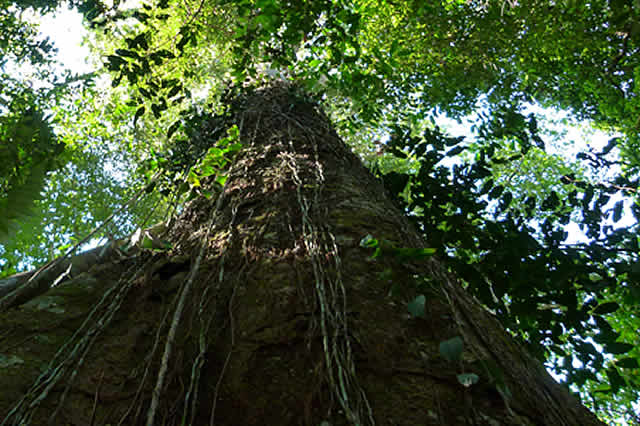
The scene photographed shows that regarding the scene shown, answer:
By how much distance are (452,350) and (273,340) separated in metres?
0.54

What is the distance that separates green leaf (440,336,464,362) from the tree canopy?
847 mm

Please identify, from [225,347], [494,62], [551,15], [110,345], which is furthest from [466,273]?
[494,62]

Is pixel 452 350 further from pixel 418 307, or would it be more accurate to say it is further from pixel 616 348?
pixel 616 348

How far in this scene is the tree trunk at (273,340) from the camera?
37.7 inches

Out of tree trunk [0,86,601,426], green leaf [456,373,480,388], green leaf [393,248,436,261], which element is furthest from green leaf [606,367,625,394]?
green leaf [456,373,480,388]

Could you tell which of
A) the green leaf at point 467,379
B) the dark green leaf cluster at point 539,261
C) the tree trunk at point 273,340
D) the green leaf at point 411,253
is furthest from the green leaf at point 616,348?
the green leaf at point 467,379

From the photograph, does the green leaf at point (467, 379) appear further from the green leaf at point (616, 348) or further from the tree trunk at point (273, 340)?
the green leaf at point (616, 348)

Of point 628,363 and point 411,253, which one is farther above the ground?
point 411,253

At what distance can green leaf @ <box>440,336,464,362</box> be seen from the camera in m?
0.93

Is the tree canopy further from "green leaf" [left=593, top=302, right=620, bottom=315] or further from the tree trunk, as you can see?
the tree trunk

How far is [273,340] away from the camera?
1.15 m

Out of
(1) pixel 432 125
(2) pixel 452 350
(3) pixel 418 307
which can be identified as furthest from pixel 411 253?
(1) pixel 432 125

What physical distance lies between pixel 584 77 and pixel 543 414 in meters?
5.81

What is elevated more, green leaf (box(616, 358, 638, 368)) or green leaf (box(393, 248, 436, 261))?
green leaf (box(393, 248, 436, 261))
